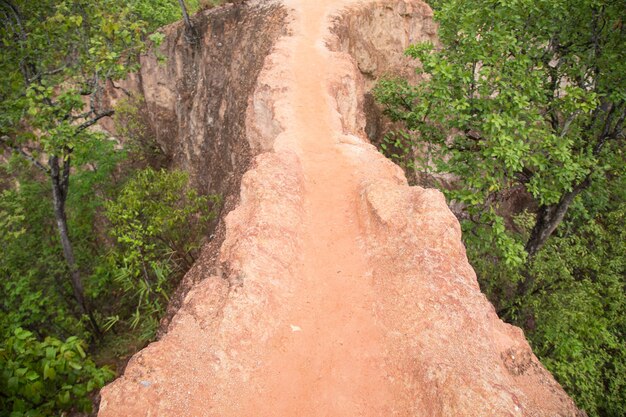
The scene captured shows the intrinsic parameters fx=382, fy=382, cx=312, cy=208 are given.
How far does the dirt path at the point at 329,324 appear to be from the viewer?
17.9ft

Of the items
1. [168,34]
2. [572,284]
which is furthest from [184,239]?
[168,34]

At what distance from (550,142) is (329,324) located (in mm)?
7626

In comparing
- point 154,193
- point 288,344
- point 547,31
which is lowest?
point 154,193

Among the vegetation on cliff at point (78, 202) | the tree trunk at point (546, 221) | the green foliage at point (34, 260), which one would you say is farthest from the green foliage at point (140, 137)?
the tree trunk at point (546, 221)

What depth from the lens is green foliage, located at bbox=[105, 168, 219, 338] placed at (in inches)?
467

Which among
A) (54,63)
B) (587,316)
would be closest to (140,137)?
(54,63)

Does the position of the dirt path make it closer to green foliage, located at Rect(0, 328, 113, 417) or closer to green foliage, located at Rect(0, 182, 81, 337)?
green foliage, located at Rect(0, 328, 113, 417)

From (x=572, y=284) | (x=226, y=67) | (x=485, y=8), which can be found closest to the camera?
(x=485, y=8)

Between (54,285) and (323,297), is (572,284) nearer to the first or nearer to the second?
(323,297)

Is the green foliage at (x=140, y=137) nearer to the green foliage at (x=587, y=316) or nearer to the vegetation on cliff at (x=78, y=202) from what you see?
the vegetation on cliff at (x=78, y=202)

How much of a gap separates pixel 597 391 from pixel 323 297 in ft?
30.7

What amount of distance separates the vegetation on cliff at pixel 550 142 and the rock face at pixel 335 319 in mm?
3241

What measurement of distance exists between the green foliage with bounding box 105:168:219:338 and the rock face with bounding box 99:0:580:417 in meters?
4.87

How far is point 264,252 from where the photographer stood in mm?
6875
